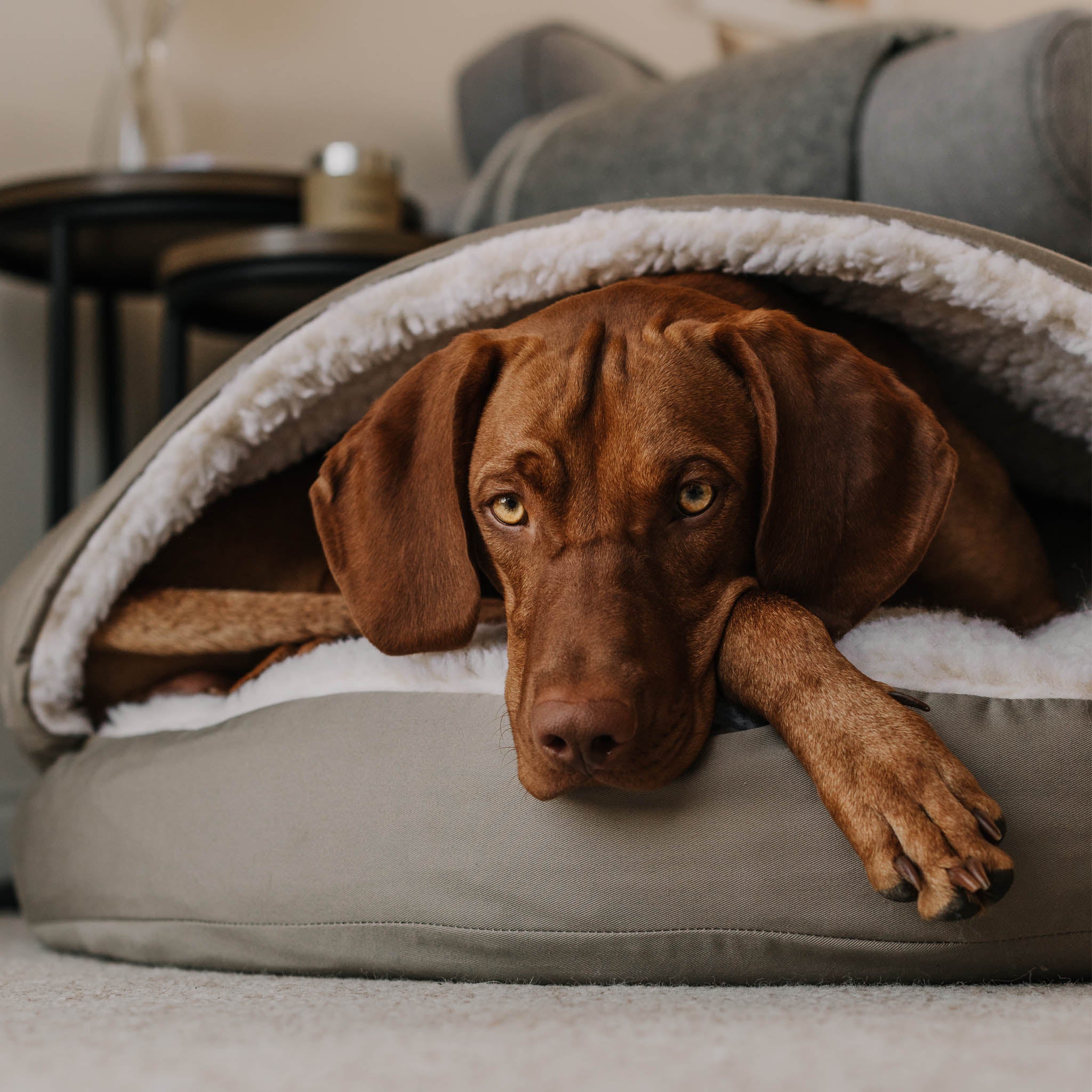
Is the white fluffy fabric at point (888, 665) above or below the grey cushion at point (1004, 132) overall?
below

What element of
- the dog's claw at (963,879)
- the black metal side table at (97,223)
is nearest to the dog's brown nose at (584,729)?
the dog's claw at (963,879)

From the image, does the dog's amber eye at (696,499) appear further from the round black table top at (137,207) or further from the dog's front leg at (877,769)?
the round black table top at (137,207)

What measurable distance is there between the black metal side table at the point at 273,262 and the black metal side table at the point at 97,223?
8cm

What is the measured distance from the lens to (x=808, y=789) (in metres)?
1.27

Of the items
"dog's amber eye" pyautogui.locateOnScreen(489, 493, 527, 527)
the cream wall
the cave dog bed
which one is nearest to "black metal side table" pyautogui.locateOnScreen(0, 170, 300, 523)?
the cream wall

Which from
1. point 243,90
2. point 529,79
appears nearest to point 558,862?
point 529,79

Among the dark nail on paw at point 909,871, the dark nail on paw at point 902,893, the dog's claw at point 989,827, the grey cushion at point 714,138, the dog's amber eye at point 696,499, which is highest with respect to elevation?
the grey cushion at point 714,138

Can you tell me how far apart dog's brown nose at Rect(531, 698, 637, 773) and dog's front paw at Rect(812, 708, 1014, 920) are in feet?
0.74

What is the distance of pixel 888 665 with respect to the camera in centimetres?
138

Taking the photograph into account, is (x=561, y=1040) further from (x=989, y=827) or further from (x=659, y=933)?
(x=989, y=827)

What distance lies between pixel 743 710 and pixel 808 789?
0.49 ft

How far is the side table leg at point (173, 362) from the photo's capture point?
2984mm

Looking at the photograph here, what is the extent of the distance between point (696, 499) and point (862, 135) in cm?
154

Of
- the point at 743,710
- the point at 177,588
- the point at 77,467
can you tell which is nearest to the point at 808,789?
the point at 743,710
